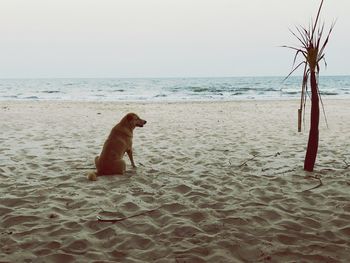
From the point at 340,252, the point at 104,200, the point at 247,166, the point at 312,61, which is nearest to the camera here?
the point at 340,252

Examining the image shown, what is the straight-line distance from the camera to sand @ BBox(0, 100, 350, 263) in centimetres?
313

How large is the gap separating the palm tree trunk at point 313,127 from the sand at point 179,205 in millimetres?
221

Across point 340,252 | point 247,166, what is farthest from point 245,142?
point 340,252

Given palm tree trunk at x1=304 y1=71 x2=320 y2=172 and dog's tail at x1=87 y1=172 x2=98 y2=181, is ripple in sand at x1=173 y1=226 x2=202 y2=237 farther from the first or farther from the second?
palm tree trunk at x1=304 y1=71 x2=320 y2=172

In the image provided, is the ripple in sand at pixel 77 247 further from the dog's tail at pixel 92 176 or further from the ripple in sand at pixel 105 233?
the dog's tail at pixel 92 176

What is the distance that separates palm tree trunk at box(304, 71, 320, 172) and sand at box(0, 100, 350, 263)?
0.22 meters

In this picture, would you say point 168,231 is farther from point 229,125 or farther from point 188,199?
point 229,125

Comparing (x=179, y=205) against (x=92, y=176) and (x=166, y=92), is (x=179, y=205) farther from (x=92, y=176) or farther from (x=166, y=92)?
(x=166, y=92)

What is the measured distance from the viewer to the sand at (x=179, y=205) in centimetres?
313

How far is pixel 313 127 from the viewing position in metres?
5.56

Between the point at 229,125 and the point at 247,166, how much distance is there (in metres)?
5.60

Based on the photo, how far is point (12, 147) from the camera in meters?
7.74

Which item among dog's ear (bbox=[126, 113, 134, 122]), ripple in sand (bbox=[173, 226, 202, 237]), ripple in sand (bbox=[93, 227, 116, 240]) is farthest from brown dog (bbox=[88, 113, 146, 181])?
ripple in sand (bbox=[173, 226, 202, 237])

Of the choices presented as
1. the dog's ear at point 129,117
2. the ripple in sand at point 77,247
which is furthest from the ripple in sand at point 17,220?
the dog's ear at point 129,117
